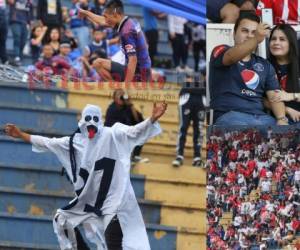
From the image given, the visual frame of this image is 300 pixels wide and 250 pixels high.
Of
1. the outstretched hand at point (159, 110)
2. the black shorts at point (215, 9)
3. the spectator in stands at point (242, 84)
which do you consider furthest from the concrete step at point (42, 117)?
the spectator in stands at point (242, 84)

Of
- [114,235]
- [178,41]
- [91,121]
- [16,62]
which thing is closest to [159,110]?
[91,121]

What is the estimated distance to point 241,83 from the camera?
11602 millimetres

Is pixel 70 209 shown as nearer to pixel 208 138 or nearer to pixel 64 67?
pixel 208 138

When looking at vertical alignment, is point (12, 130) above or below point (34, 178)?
above

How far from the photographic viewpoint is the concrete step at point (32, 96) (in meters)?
15.2

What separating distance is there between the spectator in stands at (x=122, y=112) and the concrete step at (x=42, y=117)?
0.73 metres

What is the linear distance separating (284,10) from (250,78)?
2.05 ft

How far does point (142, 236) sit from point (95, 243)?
0.44 meters

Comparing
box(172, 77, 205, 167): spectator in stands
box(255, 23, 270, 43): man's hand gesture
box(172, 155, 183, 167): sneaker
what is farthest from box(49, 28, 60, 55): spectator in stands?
box(255, 23, 270, 43): man's hand gesture

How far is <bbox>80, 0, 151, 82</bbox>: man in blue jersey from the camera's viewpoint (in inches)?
496

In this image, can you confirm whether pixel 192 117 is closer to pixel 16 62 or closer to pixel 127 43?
pixel 127 43

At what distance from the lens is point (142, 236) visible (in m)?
12.9

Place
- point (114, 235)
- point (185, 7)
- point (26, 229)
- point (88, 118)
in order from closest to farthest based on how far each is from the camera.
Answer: point (185, 7)
point (88, 118)
point (114, 235)
point (26, 229)

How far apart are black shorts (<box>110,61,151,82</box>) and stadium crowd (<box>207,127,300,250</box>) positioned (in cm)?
128
